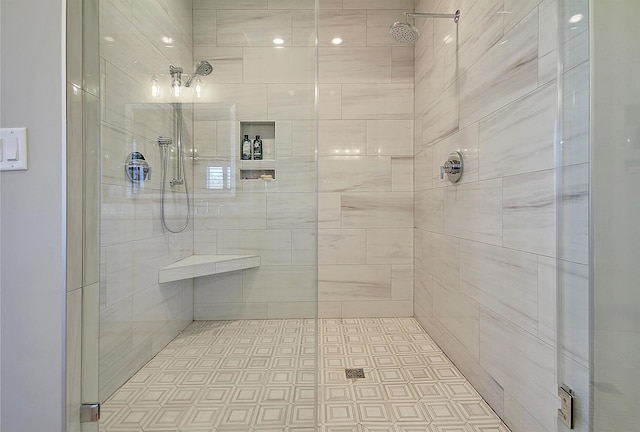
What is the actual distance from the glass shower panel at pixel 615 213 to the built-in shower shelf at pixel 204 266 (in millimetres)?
1320

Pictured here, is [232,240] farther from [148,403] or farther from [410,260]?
[410,260]

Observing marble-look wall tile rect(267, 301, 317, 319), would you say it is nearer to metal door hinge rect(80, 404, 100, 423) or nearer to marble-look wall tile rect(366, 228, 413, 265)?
metal door hinge rect(80, 404, 100, 423)

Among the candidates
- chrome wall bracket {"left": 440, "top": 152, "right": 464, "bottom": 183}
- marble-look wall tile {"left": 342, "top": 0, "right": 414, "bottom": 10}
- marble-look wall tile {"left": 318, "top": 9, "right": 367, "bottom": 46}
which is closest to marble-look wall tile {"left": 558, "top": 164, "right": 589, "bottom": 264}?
chrome wall bracket {"left": 440, "top": 152, "right": 464, "bottom": 183}

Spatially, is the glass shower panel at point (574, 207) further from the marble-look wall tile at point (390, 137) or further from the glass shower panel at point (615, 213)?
the marble-look wall tile at point (390, 137)

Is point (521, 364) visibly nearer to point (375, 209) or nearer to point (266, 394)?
point (266, 394)

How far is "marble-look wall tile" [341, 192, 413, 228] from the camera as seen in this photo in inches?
104

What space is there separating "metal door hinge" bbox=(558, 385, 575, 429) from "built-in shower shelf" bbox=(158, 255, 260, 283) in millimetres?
1284

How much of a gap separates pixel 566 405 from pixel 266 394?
113 centimetres

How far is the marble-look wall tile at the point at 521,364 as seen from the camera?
3.62ft

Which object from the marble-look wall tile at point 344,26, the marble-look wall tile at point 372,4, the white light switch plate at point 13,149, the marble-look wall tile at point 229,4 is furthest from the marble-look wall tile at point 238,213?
the marble-look wall tile at point 372,4

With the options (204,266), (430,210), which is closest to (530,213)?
(430,210)

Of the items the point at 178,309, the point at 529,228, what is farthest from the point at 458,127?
the point at 178,309

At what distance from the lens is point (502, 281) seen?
1.39 m

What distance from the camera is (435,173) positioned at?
2213 millimetres
